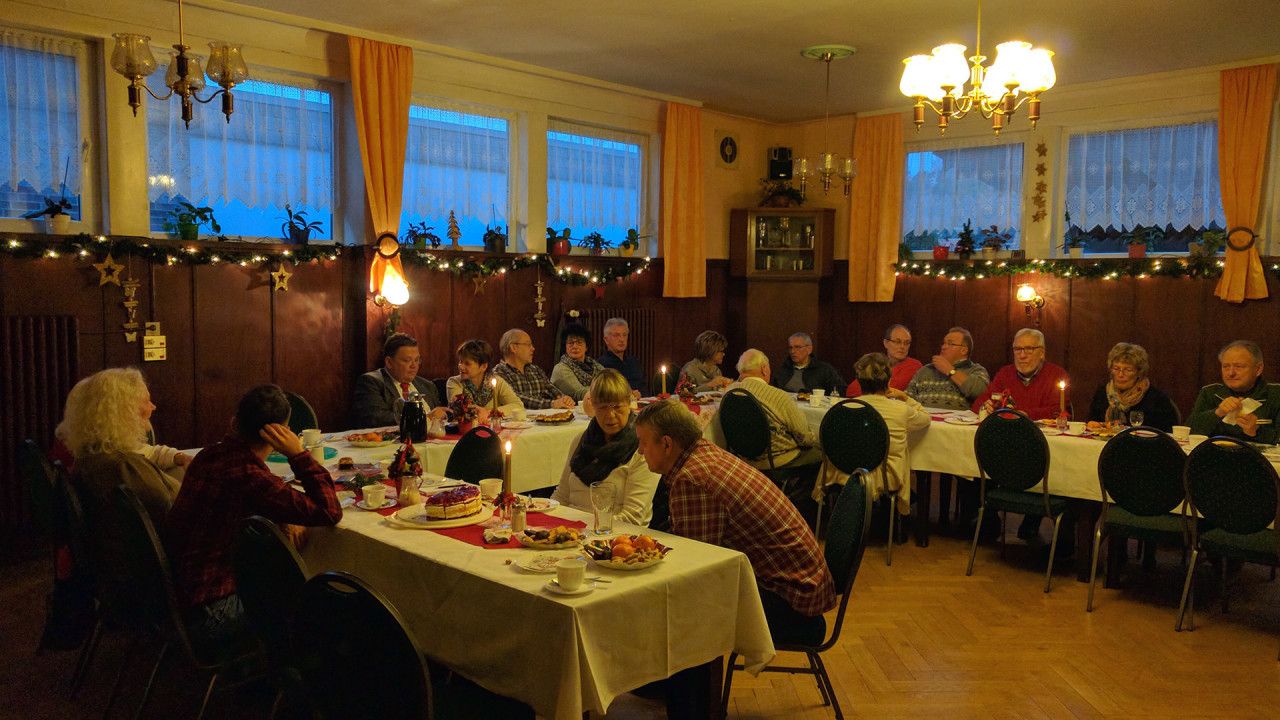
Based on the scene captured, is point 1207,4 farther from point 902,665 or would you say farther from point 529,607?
point 529,607

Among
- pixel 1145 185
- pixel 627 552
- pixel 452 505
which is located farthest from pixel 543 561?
pixel 1145 185

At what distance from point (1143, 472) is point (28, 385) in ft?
20.8

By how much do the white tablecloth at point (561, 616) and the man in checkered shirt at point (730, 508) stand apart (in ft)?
0.41

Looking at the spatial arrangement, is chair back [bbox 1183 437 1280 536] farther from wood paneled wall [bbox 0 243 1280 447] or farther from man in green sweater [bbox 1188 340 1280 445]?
wood paneled wall [bbox 0 243 1280 447]

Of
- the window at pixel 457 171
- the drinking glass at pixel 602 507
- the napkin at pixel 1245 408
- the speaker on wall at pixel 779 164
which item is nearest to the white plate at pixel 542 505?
the drinking glass at pixel 602 507

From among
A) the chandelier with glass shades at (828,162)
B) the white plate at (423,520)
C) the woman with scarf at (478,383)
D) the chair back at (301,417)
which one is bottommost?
the white plate at (423,520)

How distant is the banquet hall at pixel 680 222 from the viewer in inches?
176

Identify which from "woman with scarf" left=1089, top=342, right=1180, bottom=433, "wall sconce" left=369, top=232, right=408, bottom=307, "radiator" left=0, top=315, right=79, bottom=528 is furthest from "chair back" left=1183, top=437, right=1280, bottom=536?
"radiator" left=0, top=315, right=79, bottom=528

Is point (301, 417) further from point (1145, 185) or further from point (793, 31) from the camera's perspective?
point (1145, 185)

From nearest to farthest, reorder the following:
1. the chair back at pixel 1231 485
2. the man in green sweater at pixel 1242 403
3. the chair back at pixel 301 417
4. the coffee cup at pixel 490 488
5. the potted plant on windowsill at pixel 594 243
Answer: the coffee cup at pixel 490 488 < the chair back at pixel 1231 485 < the man in green sweater at pixel 1242 403 < the chair back at pixel 301 417 < the potted plant on windowsill at pixel 594 243

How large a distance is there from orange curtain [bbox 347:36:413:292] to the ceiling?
216 millimetres

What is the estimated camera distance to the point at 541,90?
26.5 ft

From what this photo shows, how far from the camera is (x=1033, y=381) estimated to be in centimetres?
621

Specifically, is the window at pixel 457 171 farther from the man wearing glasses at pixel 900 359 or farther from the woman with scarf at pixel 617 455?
the woman with scarf at pixel 617 455
